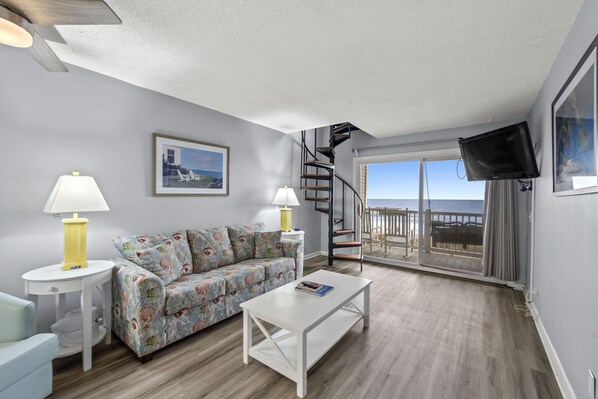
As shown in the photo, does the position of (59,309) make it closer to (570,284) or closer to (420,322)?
(420,322)

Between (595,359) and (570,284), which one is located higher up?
(570,284)

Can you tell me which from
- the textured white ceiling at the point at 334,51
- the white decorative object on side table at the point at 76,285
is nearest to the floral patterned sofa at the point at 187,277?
the white decorative object on side table at the point at 76,285

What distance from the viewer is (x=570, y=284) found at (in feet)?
5.25

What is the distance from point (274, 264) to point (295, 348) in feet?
3.82

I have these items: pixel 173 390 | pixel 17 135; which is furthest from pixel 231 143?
pixel 173 390

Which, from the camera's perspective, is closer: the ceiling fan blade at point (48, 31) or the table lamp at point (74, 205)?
the ceiling fan blade at point (48, 31)

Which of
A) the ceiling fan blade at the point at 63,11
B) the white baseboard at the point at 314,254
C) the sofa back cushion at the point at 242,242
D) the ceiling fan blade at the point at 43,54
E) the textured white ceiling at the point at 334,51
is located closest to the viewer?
the ceiling fan blade at the point at 63,11

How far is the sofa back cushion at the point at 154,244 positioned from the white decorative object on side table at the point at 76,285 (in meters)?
0.24

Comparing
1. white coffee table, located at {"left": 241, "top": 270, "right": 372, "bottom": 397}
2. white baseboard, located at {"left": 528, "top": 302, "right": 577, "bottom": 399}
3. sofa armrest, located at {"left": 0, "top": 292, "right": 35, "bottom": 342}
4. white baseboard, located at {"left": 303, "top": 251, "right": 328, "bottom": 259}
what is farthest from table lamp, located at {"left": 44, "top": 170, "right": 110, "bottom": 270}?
white baseboard, located at {"left": 303, "top": 251, "right": 328, "bottom": 259}

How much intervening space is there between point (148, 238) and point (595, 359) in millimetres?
3274

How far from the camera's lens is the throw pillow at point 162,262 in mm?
2178

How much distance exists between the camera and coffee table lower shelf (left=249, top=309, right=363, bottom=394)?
5.68ft

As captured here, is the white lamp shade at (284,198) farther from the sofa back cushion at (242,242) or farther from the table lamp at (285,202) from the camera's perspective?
the sofa back cushion at (242,242)

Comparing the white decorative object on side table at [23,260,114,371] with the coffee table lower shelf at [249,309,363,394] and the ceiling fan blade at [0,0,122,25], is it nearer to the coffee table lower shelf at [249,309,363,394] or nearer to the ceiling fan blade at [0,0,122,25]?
the coffee table lower shelf at [249,309,363,394]
